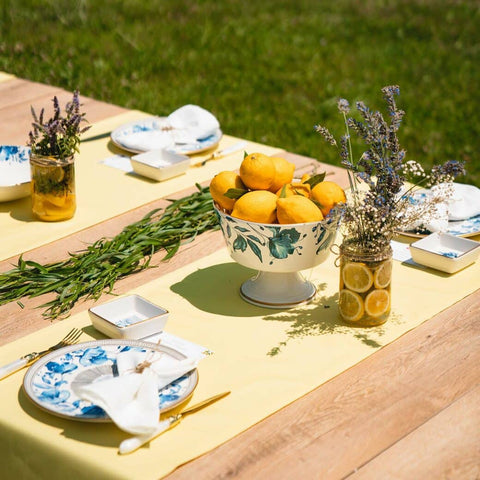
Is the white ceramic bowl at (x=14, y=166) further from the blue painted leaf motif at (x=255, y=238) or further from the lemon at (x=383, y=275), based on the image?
the lemon at (x=383, y=275)

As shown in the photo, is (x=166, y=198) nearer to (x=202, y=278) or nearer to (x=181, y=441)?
(x=202, y=278)

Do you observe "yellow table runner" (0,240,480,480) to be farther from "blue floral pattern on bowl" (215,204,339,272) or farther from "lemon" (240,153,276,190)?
"lemon" (240,153,276,190)

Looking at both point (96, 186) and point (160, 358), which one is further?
point (96, 186)

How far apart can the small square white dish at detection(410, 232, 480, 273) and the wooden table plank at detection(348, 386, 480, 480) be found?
58 cm

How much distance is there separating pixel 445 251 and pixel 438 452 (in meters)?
0.80

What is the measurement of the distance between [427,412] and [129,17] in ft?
19.4

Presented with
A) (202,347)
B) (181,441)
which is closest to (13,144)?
(202,347)

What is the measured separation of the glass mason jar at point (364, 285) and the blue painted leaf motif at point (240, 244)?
208mm

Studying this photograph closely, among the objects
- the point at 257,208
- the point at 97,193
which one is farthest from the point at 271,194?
the point at 97,193

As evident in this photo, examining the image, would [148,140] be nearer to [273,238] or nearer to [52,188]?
[52,188]

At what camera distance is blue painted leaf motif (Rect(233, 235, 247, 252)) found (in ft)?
6.07

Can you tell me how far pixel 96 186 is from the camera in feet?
8.74

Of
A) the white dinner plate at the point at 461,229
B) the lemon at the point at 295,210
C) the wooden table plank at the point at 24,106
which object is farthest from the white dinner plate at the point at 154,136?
the lemon at the point at 295,210

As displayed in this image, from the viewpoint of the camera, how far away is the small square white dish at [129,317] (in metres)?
1.74
